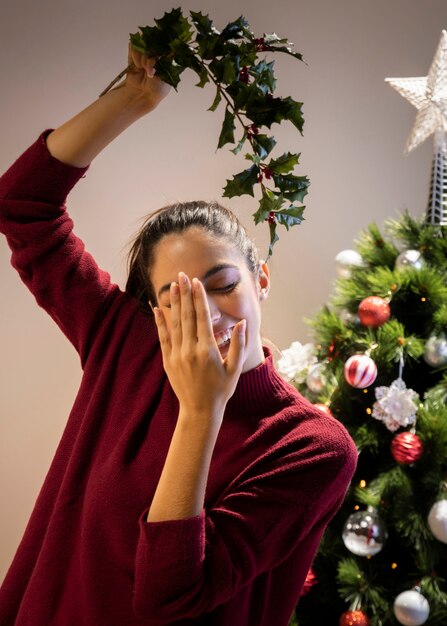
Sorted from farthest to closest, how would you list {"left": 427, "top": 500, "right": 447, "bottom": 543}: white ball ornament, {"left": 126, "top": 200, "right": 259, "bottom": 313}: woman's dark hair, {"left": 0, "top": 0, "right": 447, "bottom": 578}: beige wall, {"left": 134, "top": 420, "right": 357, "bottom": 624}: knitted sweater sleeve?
1. {"left": 0, "top": 0, "right": 447, "bottom": 578}: beige wall
2. {"left": 427, "top": 500, "right": 447, "bottom": 543}: white ball ornament
3. {"left": 126, "top": 200, "right": 259, "bottom": 313}: woman's dark hair
4. {"left": 134, "top": 420, "right": 357, "bottom": 624}: knitted sweater sleeve

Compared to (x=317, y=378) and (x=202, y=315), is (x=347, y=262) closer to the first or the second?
(x=317, y=378)

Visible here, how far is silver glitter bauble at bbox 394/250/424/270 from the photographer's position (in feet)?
5.64

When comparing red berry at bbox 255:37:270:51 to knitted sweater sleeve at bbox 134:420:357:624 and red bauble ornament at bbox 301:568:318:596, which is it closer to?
knitted sweater sleeve at bbox 134:420:357:624

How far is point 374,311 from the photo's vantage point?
1.67 meters

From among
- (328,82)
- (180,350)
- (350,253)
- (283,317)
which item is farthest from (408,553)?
(328,82)

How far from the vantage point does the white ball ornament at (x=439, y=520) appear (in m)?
1.55

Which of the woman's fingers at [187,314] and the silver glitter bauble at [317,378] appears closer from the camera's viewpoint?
the woman's fingers at [187,314]

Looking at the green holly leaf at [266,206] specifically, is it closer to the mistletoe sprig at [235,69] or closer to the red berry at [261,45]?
the mistletoe sprig at [235,69]

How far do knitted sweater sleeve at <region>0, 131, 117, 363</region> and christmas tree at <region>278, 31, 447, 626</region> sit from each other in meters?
0.66

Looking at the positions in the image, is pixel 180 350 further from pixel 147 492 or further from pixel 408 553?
pixel 408 553

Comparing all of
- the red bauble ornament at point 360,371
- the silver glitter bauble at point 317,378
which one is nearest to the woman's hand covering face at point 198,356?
the red bauble ornament at point 360,371

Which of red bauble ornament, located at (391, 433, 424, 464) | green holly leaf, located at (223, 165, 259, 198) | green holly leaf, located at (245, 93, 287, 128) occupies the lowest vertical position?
red bauble ornament, located at (391, 433, 424, 464)

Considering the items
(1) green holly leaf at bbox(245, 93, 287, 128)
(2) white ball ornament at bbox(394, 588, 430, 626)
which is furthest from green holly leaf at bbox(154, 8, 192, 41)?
(2) white ball ornament at bbox(394, 588, 430, 626)

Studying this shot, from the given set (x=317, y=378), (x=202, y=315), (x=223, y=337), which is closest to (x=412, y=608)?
(x=317, y=378)
